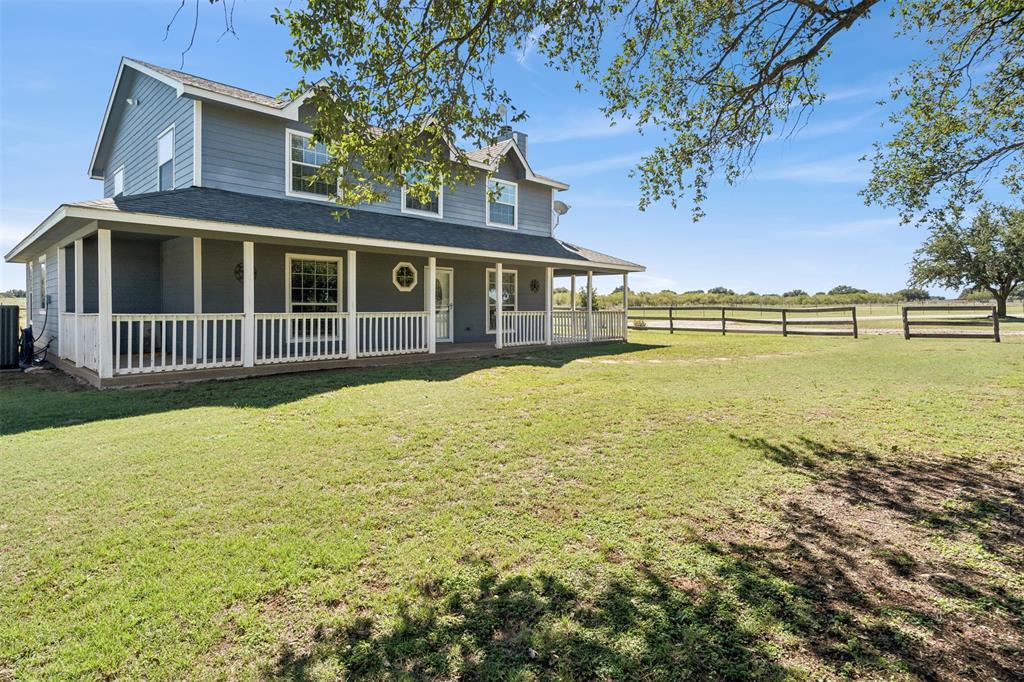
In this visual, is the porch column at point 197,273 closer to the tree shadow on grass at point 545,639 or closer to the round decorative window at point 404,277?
the round decorative window at point 404,277

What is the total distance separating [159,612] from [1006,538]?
5.69 meters

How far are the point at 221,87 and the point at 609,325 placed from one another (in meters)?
13.6

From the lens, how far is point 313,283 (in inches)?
506

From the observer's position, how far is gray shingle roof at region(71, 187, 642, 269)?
30.6 feet

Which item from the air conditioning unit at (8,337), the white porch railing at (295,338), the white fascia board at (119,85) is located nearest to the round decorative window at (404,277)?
the white porch railing at (295,338)

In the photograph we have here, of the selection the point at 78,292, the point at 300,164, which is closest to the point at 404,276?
the point at 300,164

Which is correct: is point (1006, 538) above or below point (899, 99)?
below

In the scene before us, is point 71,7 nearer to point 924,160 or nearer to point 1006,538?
point 1006,538

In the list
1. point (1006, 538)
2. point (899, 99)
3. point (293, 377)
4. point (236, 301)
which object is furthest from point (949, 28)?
point (236, 301)

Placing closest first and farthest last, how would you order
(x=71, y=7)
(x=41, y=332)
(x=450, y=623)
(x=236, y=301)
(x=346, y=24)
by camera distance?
(x=450, y=623)
(x=346, y=24)
(x=71, y=7)
(x=236, y=301)
(x=41, y=332)

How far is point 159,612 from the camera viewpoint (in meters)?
2.84

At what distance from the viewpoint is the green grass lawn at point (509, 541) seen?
101 inches

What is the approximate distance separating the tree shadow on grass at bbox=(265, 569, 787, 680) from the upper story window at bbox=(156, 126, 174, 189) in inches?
517

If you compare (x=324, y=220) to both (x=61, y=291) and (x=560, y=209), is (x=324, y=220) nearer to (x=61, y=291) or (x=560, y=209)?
(x=61, y=291)
